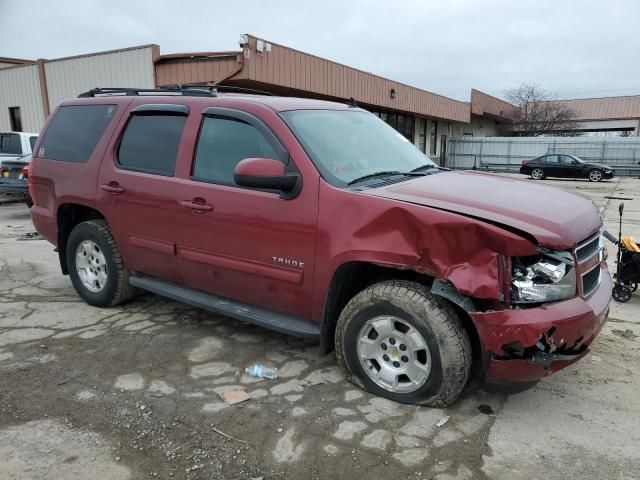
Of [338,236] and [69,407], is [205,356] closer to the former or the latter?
[69,407]

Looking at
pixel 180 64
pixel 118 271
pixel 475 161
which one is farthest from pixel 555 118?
pixel 118 271

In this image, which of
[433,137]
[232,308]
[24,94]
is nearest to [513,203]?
[232,308]

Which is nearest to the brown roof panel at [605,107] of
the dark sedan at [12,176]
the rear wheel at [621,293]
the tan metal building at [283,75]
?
the tan metal building at [283,75]

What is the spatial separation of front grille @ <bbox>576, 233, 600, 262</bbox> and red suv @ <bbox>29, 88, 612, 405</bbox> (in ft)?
0.08

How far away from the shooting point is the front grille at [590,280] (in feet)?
9.62

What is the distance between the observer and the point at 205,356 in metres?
3.83

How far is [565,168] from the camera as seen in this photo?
26.0m

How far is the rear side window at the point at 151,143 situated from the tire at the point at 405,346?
1.95 m

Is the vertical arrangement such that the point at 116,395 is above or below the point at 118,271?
below

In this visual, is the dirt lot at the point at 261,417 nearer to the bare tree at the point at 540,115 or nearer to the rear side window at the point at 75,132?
Answer: the rear side window at the point at 75,132

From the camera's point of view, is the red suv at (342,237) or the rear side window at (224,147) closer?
the red suv at (342,237)

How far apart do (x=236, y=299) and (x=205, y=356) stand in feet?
1.65

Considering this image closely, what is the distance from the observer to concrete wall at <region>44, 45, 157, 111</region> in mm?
15234

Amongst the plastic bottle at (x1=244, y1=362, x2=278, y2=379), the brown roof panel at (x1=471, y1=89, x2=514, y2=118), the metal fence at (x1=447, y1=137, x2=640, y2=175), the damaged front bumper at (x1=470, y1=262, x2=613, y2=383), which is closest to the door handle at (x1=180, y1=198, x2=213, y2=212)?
the plastic bottle at (x1=244, y1=362, x2=278, y2=379)
